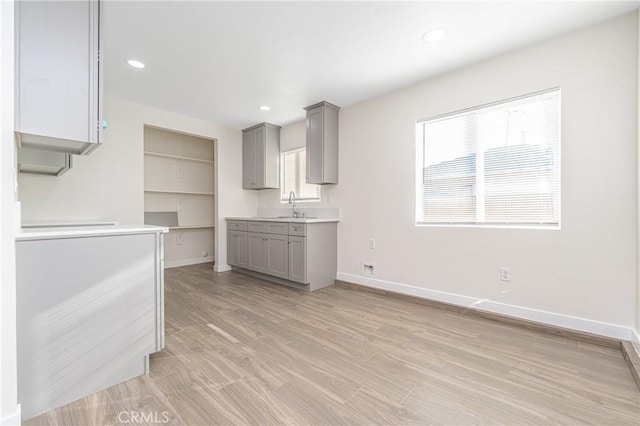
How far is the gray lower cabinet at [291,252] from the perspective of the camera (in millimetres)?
3479

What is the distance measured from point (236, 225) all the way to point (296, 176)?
1.30 meters

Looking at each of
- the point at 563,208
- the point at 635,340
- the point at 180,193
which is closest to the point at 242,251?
the point at 180,193

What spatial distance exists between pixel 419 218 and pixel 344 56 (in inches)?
74.6

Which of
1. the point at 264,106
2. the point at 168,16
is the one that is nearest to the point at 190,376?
the point at 168,16

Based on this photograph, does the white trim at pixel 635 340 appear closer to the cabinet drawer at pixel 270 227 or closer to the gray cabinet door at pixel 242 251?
the cabinet drawer at pixel 270 227

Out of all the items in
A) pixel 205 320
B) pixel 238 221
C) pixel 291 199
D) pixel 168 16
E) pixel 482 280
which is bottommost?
pixel 205 320

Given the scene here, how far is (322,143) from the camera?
12.1ft

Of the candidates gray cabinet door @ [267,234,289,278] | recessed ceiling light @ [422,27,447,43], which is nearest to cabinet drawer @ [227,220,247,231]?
gray cabinet door @ [267,234,289,278]

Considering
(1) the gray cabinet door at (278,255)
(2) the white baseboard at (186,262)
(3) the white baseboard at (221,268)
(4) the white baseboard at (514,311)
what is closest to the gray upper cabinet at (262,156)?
(1) the gray cabinet door at (278,255)

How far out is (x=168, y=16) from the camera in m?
2.02

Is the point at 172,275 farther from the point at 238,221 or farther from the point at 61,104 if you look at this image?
the point at 61,104

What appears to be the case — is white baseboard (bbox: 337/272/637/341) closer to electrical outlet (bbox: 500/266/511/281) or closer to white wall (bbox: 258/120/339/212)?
electrical outlet (bbox: 500/266/511/281)

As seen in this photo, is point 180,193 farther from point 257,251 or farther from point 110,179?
point 257,251

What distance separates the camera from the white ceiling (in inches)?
76.7
